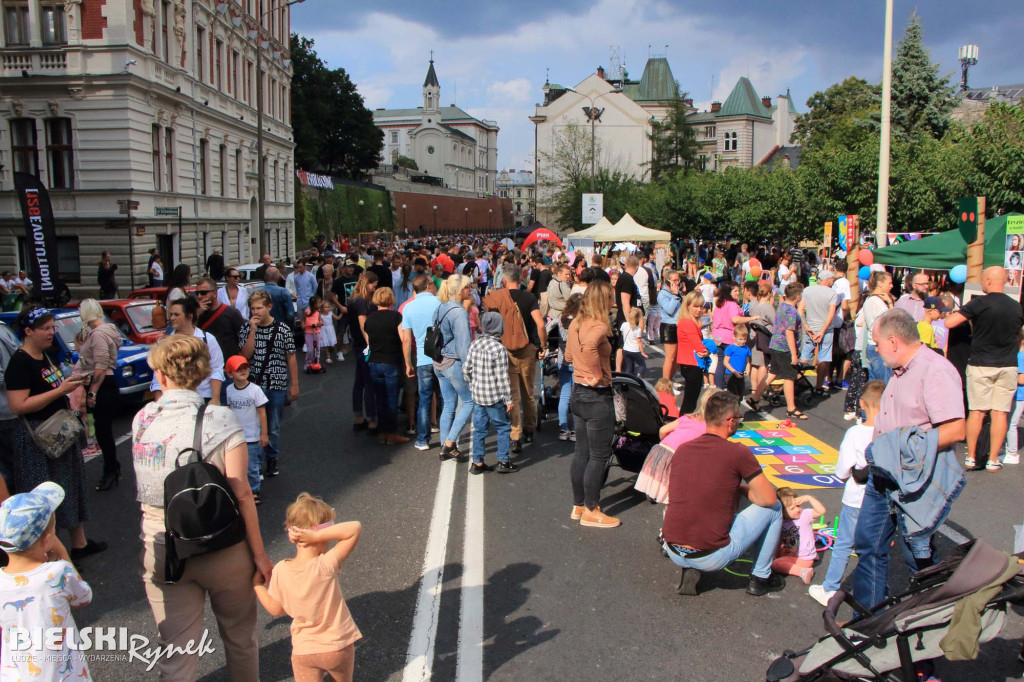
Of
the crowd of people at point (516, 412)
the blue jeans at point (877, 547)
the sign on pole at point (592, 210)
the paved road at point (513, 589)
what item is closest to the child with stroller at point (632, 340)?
the crowd of people at point (516, 412)

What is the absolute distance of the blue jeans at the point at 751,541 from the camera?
4945 millimetres

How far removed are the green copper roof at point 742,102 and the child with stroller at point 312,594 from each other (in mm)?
104960

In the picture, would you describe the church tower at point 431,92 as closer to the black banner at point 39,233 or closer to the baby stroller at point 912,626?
the black banner at point 39,233

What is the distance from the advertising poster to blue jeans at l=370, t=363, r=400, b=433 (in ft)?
29.7

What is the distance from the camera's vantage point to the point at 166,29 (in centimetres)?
3008

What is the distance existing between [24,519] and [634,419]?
471 centimetres

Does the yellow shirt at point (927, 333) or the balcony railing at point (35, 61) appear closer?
the yellow shirt at point (927, 333)

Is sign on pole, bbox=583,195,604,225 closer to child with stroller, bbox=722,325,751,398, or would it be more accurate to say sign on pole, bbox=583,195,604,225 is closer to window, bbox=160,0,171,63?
window, bbox=160,0,171,63

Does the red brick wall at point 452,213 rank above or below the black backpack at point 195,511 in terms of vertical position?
above

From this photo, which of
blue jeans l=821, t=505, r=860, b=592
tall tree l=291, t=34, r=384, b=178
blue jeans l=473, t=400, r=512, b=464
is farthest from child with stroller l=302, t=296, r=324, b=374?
tall tree l=291, t=34, r=384, b=178

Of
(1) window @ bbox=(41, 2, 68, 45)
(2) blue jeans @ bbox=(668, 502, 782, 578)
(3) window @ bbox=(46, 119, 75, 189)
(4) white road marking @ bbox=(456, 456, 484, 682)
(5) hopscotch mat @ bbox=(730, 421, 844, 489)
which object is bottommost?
(4) white road marking @ bbox=(456, 456, 484, 682)

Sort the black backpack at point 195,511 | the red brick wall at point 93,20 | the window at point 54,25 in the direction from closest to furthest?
the black backpack at point 195,511 → the red brick wall at point 93,20 → the window at point 54,25

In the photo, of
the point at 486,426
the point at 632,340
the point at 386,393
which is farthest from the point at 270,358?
the point at 632,340

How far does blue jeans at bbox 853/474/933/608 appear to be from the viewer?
4453mm
